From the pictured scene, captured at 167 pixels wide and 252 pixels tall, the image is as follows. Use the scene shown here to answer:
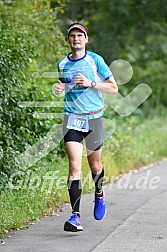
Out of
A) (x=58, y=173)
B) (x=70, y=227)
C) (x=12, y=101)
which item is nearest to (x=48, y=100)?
(x=58, y=173)

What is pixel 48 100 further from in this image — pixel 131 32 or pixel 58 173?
pixel 131 32

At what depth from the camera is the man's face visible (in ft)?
26.7

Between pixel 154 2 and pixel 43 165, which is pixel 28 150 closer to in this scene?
pixel 43 165

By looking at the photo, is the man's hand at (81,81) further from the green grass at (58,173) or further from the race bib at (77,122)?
the green grass at (58,173)

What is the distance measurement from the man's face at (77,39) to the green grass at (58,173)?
1.97m

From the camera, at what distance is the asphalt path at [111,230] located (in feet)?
24.0

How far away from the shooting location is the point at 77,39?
321 inches

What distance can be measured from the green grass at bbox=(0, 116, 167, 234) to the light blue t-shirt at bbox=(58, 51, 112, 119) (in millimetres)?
1425

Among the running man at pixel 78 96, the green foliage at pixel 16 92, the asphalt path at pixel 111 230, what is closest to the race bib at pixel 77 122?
the running man at pixel 78 96

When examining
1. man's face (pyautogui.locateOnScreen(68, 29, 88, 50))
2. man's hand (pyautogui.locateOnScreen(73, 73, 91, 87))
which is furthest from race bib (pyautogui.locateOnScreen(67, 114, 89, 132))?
man's face (pyautogui.locateOnScreen(68, 29, 88, 50))

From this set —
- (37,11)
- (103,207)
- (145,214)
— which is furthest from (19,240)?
(37,11)

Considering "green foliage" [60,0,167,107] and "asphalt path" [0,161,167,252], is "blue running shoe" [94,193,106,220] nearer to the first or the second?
"asphalt path" [0,161,167,252]

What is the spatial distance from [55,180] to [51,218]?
1620 mm

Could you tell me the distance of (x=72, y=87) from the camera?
8148mm
